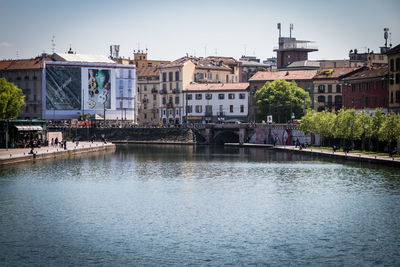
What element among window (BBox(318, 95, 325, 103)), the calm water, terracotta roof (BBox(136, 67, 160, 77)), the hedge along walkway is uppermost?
terracotta roof (BBox(136, 67, 160, 77))

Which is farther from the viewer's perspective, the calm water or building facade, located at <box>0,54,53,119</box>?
building facade, located at <box>0,54,53,119</box>

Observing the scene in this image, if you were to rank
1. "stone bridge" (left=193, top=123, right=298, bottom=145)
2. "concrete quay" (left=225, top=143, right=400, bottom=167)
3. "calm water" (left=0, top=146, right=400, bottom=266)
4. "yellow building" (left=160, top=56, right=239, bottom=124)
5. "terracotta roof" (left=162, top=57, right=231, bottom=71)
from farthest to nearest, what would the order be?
"terracotta roof" (left=162, top=57, right=231, bottom=71), "yellow building" (left=160, top=56, right=239, bottom=124), "stone bridge" (left=193, top=123, right=298, bottom=145), "concrete quay" (left=225, top=143, right=400, bottom=167), "calm water" (left=0, top=146, right=400, bottom=266)

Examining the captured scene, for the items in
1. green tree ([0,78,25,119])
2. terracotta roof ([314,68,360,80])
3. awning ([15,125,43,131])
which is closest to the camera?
awning ([15,125,43,131])

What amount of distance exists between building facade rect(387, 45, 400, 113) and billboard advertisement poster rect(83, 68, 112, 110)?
8374cm

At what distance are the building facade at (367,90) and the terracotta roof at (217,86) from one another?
39.1m

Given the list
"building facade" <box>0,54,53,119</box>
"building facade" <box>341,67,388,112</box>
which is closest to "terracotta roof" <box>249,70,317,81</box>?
"building facade" <box>341,67,388,112</box>

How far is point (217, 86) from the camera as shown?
15862cm

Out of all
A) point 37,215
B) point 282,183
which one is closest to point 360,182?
point 282,183

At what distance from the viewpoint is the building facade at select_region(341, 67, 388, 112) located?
102 meters

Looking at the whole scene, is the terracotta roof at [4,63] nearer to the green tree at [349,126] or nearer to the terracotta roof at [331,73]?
the terracotta roof at [331,73]

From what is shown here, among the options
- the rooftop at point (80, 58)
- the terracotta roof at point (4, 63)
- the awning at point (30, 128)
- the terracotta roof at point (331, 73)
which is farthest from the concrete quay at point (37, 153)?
the terracotta roof at point (4, 63)

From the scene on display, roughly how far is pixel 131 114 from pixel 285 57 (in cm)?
5194

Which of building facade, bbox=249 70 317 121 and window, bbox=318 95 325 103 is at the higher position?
building facade, bbox=249 70 317 121

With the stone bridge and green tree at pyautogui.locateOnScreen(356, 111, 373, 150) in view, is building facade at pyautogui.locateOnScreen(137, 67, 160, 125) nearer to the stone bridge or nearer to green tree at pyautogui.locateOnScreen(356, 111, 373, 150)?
the stone bridge
